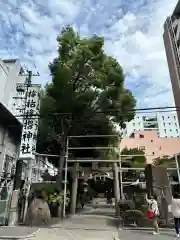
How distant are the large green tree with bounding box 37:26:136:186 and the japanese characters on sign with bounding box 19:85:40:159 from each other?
0.95 m

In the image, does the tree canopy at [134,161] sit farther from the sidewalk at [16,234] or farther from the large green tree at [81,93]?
the sidewalk at [16,234]

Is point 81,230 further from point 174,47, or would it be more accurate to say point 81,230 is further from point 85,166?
point 174,47

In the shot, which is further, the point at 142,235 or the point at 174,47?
the point at 174,47

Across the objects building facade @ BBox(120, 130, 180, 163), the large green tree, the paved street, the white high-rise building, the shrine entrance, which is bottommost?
the paved street

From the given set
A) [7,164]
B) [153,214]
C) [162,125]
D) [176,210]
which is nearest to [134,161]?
[153,214]

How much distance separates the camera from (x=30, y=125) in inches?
447

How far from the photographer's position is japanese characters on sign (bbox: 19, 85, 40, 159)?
10.7 m

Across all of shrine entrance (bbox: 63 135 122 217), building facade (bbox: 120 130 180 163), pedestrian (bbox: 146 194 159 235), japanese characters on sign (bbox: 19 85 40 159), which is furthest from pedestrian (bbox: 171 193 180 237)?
building facade (bbox: 120 130 180 163)

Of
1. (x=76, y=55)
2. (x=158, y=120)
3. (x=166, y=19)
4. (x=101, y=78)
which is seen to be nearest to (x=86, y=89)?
(x=101, y=78)

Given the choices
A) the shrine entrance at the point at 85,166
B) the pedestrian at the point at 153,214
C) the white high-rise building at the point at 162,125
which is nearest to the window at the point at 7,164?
the shrine entrance at the point at 85,166

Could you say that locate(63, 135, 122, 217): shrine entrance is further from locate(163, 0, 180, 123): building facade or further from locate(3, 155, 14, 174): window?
locate(163, 0, 180, 123): building facade

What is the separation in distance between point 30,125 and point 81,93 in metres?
3.97

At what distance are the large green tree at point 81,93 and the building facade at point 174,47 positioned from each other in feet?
68.6

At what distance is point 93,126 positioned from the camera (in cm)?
1429
